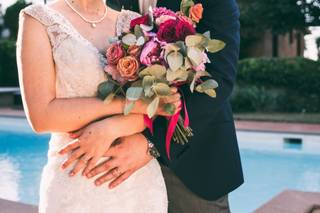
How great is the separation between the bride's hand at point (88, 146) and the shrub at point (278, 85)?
12.0m

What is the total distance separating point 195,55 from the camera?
5.13ft

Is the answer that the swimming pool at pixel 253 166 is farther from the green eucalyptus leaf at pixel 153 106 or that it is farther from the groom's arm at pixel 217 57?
the green eucalyptus leaf at pixel 153 106

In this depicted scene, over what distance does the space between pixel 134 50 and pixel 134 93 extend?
14 centimetres

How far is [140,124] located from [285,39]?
1830 centimetres

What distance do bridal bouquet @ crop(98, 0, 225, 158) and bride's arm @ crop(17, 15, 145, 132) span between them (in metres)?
0.05

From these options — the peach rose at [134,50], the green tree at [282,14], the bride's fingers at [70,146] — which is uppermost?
the peach rose at [134,50]

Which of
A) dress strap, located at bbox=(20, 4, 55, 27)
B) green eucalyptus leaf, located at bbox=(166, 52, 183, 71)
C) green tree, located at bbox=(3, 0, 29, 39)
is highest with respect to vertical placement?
dress strap, located at bbox=(20, 4, 55, 27)

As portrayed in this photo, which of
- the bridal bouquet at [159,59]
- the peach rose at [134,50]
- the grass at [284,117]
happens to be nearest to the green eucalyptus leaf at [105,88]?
the bridal bouquet at [159,59]

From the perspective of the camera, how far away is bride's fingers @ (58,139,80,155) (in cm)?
167

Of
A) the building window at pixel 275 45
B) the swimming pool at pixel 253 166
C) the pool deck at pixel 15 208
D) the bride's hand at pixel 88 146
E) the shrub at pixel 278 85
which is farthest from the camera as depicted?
the building window at pixel 275 45

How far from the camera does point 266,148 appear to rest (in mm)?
9852

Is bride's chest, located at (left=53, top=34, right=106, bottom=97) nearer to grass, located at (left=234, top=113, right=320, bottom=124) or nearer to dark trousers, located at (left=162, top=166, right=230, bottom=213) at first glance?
dark trousers, located at (left=162, top=166, right=230, bottom=213)

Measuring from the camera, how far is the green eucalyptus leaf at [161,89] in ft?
5.14

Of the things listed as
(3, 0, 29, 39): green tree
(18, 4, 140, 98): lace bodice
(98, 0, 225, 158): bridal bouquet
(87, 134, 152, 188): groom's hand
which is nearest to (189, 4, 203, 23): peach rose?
(98, 0, 225, 158): bridal bouquet
